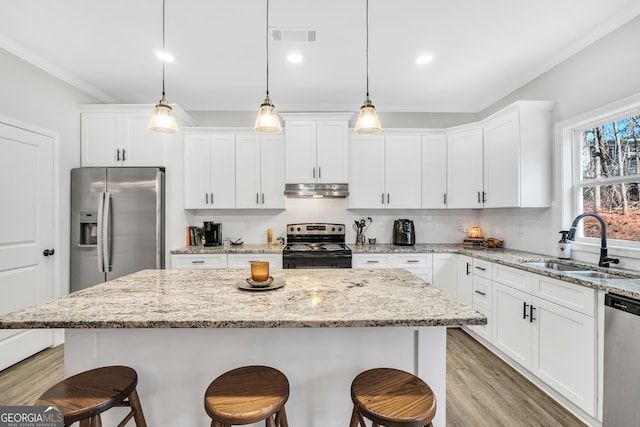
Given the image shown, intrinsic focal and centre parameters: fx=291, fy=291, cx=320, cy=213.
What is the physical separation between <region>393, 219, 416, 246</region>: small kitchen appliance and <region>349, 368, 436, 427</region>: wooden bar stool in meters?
2.62

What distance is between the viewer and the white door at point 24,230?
2.52m

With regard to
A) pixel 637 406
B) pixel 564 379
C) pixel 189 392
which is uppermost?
pixel 189 392

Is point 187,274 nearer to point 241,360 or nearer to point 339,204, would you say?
point 241,360

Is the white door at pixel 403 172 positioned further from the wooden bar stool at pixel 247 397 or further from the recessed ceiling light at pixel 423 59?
the wooden bar stool at pixel 247 397

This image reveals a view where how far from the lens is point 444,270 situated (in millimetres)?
3430

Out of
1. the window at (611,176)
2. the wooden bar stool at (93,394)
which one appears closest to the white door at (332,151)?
the window at (611,176)

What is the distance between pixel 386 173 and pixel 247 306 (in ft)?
9.47

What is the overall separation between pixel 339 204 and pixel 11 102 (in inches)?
135

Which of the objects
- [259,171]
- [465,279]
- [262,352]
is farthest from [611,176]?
[259,171]

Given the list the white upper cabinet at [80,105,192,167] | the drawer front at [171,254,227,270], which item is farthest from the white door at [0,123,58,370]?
the drawer front at [171,254,227,270]

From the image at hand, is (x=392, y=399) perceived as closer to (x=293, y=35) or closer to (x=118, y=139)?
(x=293, y=35)

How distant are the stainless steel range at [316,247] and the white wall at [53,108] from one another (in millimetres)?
2312

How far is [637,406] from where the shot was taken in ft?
4.94

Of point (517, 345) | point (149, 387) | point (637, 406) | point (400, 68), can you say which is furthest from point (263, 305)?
point (400, 68)
